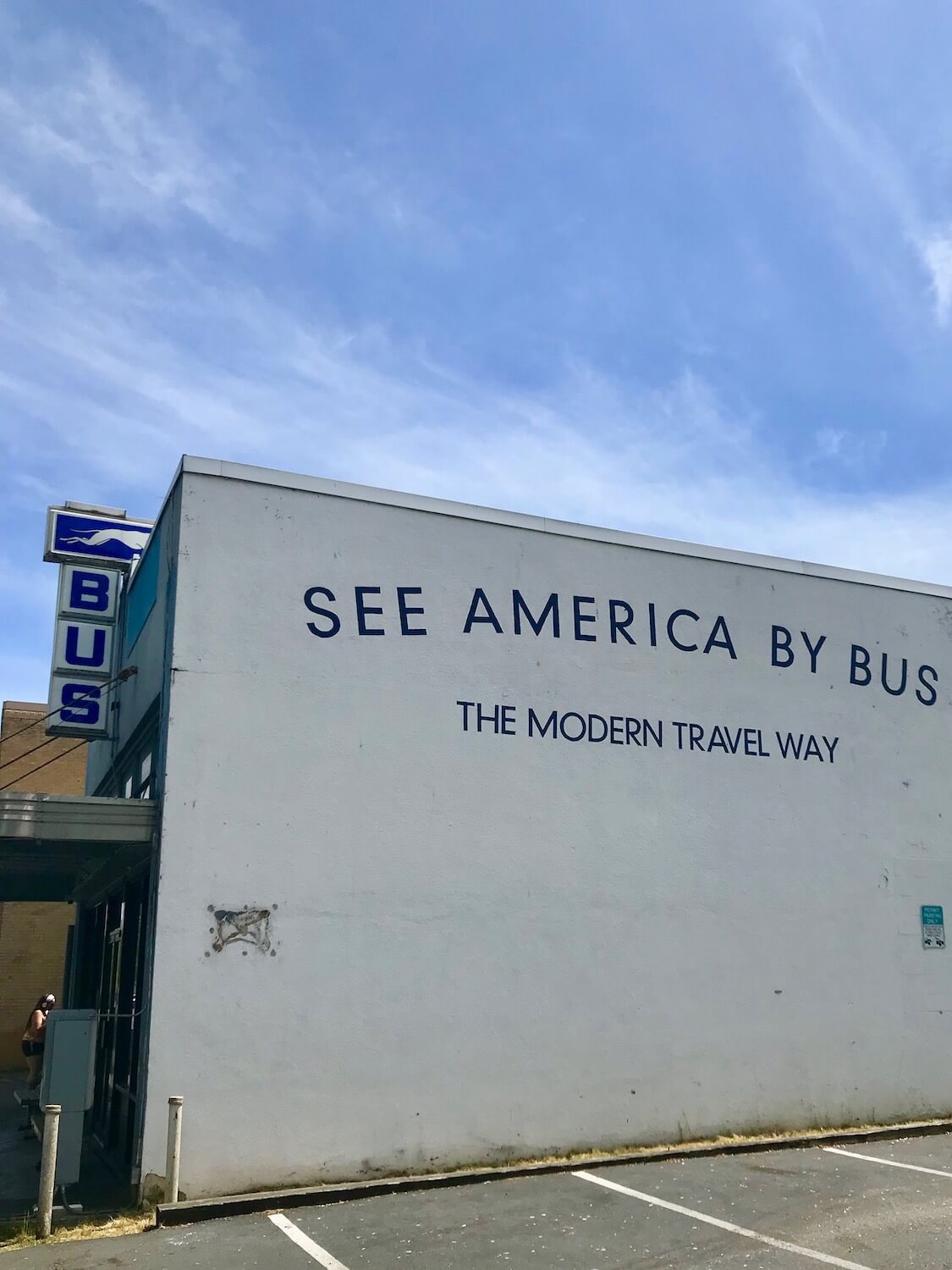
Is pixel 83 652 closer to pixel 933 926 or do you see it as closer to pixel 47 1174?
pixel 47 1174

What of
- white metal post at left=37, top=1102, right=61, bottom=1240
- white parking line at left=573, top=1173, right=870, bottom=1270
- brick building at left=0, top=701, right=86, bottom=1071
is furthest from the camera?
brick building at left=0, top=701, right=86, bottom=1071

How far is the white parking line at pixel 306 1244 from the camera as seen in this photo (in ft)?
25.9

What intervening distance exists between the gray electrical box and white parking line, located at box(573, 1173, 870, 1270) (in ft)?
15.0

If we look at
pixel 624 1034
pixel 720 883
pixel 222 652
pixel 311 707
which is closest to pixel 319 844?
pixel 311 707

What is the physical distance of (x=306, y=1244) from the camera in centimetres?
846

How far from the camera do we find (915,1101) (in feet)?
43.9

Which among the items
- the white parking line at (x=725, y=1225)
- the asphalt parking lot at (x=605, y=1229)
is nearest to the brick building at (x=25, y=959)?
the asphalt parking lot at (x=605, y=1229)

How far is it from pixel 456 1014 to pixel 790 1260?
167 inches

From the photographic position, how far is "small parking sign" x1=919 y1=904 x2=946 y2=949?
549 inches

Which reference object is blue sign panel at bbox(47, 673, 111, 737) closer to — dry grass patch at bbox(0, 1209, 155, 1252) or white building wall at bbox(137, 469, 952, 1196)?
white building wall at bbox(137, 469, 952, 1196)

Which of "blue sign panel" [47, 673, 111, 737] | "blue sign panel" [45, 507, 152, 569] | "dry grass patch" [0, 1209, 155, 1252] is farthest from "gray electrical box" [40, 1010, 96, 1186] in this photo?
"blue sign panel" [45, 507, 152, 569]

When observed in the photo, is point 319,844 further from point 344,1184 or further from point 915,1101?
point 915,1101

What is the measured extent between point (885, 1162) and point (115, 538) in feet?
38.3

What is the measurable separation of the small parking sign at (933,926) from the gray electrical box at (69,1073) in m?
9.76
